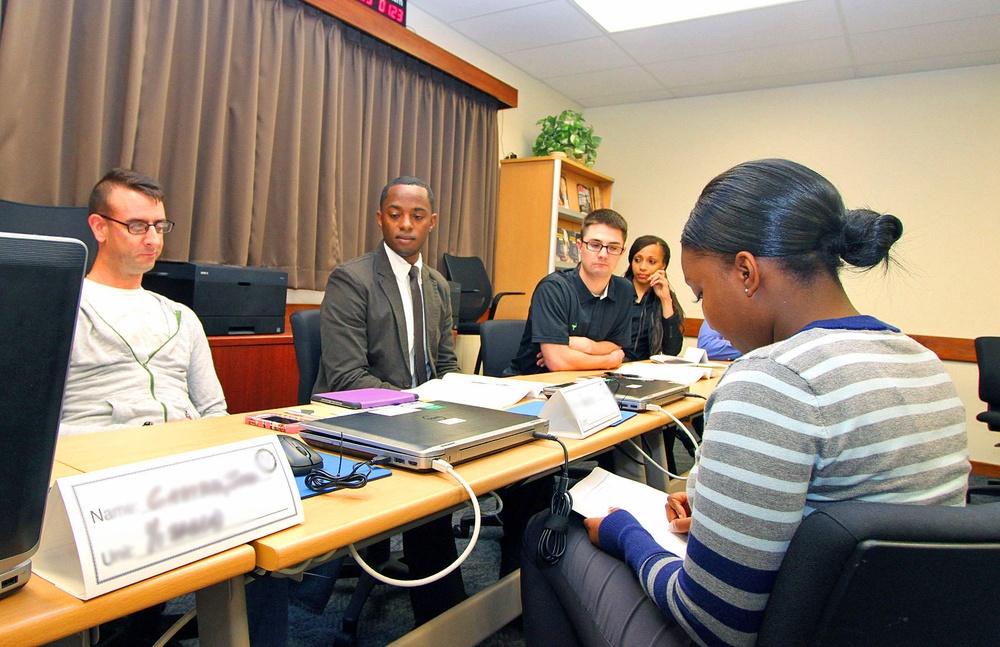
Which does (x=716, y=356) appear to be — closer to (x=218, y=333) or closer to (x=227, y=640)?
(x=218, y=333)

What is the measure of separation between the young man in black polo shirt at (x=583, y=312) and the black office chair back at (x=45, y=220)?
154 cm

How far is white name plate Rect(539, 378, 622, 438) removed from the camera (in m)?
1.28

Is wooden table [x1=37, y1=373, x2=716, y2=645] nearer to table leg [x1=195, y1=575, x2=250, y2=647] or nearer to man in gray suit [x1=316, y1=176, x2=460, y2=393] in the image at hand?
table leg [x1=195, y1=575, x2=250, y2=647]

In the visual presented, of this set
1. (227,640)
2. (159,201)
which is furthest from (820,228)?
(159,201)

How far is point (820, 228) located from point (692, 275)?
18 cm

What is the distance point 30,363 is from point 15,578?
0.21 m

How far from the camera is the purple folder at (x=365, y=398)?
140 cm

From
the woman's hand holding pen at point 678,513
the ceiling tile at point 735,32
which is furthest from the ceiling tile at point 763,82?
the woman's hand holding pen at point 678,513

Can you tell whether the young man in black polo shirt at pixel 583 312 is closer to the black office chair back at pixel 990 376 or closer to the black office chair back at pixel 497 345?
the black office chair back at pixel 497 345

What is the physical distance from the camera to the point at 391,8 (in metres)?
3.68

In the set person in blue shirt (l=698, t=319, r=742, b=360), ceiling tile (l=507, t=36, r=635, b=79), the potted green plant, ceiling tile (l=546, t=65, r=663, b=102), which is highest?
ceiling tile (l=546, t=65, r=663, b=102)

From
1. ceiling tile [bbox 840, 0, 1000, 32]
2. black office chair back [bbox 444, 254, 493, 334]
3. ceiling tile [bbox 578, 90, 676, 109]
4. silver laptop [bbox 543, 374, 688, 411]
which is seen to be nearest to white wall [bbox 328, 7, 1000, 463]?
ceiling tile [bbox 578, 90, 676, 109]

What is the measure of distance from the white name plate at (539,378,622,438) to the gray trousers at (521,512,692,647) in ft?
0.64

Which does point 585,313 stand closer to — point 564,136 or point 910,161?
point 564,136
